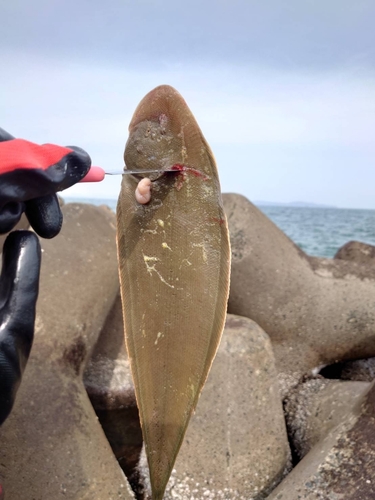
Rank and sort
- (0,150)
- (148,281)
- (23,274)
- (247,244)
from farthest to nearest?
(247,244)
(148,281)
(23,274)
(0,150)

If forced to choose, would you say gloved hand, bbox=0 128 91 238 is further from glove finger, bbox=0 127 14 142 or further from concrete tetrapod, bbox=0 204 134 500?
concrete tetrapod, bbox=0 204 134 500

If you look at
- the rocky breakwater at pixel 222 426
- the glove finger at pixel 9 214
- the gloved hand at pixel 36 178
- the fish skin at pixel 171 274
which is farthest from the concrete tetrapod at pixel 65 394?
the glove finger at pixel 9 214

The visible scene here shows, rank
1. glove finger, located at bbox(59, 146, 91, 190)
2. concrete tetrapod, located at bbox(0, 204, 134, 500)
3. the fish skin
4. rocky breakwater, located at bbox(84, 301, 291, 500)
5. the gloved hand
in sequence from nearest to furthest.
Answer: the gloved hand
glove finger, located at bbox(59, 146, 91, 190)
the fish skin
concrete tetrapod, located at bbox(0, 204, 134, 500)
rocky breakwater, located at bbox(84, 301, 291, 500)

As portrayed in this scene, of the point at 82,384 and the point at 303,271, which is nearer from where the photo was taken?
the point at 82,384

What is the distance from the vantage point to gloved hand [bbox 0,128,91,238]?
1618mm

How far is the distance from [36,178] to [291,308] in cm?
281

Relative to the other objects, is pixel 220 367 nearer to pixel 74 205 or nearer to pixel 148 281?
pixel 148 281

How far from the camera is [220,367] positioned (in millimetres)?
3123

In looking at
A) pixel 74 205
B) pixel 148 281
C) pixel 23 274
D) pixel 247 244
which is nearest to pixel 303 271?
pixel 247 244

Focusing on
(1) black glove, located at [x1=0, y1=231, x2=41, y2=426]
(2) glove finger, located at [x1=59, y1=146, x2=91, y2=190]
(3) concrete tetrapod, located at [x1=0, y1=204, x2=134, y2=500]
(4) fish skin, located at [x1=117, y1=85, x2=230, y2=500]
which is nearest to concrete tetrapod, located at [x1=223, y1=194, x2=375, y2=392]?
(3) concrete tetrapod, located at [x1=0, y1=204, x2=134, y2=500]

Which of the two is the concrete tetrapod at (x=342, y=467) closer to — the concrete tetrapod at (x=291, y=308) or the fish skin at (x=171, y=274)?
the fish skin at (x=171, y=274)

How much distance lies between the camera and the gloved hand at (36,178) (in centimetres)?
162

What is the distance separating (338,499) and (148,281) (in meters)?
1.37

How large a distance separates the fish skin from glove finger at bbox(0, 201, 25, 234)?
0.64 metres
